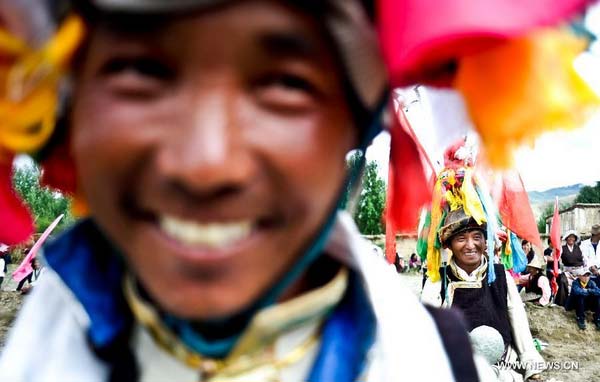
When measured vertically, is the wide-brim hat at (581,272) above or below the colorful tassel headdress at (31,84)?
below

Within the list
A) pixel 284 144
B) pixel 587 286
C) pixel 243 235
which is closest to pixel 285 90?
pixel 284 144

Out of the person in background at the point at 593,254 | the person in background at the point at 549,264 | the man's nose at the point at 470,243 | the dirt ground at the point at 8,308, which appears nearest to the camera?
the man's nose at the point at 470,243

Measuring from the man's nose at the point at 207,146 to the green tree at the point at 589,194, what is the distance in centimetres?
3251

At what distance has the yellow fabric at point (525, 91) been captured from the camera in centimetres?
70

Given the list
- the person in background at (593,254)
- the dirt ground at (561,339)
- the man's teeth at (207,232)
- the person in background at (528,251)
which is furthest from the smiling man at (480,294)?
the person in background at (528,251)

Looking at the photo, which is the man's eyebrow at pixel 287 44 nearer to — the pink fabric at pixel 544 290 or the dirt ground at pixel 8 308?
the dirt ground at pixel 8 308

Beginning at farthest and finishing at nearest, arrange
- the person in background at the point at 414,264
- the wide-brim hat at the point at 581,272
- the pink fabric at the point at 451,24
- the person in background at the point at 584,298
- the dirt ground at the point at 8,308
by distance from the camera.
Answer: the person in background at the point at 414,264, the wide-brim hat at the point at 581,272, the person in background at the point at 584,298, the dirt ground at the point at 8,308, the pink fabric at the point at 451,24

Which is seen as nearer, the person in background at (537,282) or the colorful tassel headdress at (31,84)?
the colorful tassel headdress at (31,84)

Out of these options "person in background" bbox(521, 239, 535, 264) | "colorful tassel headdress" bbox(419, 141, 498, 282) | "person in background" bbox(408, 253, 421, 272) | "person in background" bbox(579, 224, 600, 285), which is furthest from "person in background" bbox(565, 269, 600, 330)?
"person in background" bbox(408, 253, 421, 272)

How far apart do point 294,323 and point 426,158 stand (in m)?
0.44

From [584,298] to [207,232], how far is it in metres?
9.35

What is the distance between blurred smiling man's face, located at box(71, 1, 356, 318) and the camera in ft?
2.41

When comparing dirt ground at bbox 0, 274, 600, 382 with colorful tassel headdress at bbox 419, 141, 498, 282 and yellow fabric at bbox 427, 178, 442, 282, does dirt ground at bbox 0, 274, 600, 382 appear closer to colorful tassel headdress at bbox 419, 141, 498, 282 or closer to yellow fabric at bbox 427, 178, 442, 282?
yellow fabric at bbox 427, 178, 442, 282

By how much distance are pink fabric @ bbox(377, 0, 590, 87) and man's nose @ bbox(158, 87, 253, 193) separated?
0.20 meters
